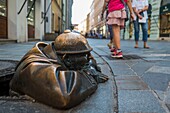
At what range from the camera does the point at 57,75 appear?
1.51m

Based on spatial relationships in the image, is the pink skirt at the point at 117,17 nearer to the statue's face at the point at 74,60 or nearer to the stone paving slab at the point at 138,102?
the statue's face at the point at 74,60

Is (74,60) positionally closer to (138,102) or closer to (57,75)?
(57,75)

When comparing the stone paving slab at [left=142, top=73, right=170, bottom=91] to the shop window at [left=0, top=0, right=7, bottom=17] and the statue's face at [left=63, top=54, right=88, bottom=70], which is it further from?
the shop window at [left=0, top=0, right=7, bottom=17]

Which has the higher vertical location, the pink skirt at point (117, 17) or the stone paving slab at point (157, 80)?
the pink skirt at point (117, 17)

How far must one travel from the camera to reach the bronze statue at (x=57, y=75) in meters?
1.45

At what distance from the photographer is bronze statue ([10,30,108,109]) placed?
1452 mm

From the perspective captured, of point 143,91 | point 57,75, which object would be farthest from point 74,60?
point 143,91

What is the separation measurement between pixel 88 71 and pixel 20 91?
0.61 m

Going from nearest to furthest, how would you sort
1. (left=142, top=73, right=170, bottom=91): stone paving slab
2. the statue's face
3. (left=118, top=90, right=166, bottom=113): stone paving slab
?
(left=118, top=90, right=166, bottom=113): stone paving slab
the statue's face
(left=142, top=73, right=170, bottom=91): stone paving slab

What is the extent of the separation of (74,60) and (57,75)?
0.40 meters

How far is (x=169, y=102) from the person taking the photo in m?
1.58

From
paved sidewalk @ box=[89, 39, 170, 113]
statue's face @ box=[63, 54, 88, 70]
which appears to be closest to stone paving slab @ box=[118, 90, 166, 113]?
paved sidewalk @ box=[89, 39, 170, 113]

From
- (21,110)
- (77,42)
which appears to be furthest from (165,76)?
(21,110)

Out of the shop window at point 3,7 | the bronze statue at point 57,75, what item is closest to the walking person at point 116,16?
the bronze statue at point 57,75
